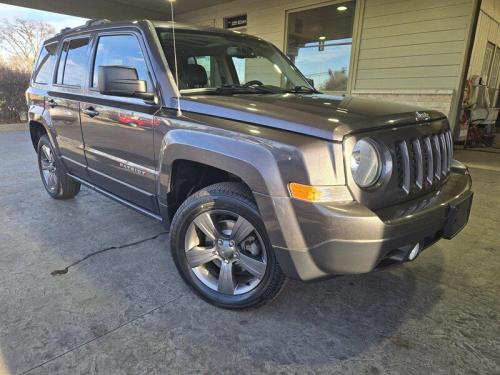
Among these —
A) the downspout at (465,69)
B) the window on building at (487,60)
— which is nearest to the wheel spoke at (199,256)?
the downspout at (465,69)

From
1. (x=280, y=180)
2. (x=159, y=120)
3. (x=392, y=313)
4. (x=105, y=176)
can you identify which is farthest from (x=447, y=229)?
(x=105, y=176)

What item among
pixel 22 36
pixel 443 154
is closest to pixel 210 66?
pixel 443 154

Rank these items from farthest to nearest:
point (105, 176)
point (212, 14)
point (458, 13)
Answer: point (212, 14) → point (458, 13) → point (105, 176)

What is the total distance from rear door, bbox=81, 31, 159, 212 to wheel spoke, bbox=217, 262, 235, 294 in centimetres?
80

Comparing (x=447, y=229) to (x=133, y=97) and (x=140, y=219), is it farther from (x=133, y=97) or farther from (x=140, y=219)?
(x=140, y=219)

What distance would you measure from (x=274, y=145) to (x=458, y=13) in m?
6.34

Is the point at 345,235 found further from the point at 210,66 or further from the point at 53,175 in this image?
the point at 53,175

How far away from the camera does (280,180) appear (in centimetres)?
182

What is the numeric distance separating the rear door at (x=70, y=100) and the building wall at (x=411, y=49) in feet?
19.6

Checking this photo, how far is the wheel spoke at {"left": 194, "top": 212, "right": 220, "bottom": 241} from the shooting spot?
7.52 ft

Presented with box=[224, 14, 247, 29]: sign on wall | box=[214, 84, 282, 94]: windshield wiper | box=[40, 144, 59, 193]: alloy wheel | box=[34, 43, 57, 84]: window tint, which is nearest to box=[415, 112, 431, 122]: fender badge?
box=[214, 84, 282, 94]: windshield wiper

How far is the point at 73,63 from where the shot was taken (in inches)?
140

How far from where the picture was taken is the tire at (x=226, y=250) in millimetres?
2104

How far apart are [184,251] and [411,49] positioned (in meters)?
6.52
